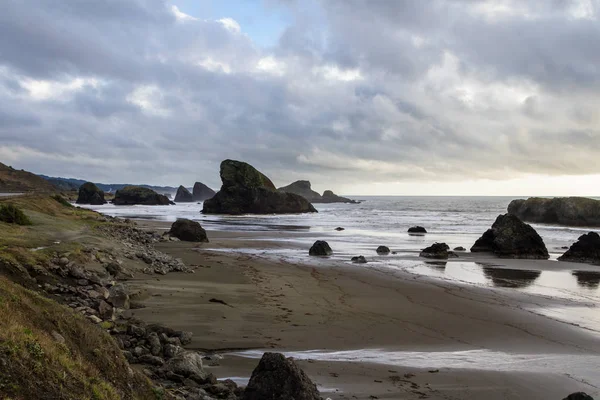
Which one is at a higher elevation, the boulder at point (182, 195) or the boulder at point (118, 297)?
the boulder at point (182, 195)

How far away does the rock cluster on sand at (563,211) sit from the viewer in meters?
65.6

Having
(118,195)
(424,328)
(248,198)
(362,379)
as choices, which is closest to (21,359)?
(362,379)

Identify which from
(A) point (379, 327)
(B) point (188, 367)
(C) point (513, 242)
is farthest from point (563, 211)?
(B) point (188, 367)

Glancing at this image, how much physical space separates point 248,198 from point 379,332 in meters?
85.8

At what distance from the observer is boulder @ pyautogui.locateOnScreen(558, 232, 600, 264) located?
2582 cm

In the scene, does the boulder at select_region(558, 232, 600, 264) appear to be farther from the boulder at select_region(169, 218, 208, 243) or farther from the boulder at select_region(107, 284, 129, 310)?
the boulder at select_region(107, 284, 129, 310)

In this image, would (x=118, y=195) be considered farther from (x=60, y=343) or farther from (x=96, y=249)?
(x=60, y=343)

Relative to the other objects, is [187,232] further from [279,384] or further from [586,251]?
[279,384]

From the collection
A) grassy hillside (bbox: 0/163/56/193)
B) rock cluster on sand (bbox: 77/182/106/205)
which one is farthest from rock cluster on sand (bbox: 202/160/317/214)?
grassy hillside (bbox: 0/163/56/193)

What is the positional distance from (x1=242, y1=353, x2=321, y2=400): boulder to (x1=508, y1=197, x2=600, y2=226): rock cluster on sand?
72.0 metres

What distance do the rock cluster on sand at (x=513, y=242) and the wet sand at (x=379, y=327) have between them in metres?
12.7

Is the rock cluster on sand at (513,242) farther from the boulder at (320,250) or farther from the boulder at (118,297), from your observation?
the boulder at (118,297)

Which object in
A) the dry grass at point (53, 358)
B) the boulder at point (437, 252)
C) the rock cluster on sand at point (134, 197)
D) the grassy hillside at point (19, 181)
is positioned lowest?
the boulder at point (437, 252)

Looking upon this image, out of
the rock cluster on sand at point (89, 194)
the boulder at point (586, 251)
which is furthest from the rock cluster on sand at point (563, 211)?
the rock cluster on sand at point (89, 194)
